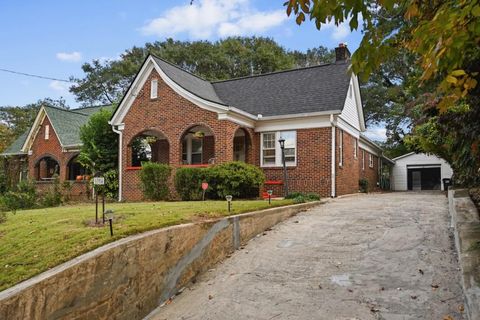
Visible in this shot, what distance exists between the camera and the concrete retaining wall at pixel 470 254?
3178mm

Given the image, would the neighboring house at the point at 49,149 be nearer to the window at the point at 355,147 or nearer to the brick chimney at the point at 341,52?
the brick chimney at the point at 341,52

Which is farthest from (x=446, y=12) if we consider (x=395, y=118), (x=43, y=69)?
(x=395, y=118)

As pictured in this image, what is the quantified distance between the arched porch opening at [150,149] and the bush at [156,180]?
3.39 metres

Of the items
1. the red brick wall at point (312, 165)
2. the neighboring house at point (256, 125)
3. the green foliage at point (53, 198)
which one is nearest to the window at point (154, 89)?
the neighboring house at point (256, 125)

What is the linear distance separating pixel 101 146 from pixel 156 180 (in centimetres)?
530

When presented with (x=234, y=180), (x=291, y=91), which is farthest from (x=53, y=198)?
(x=291, y=91)

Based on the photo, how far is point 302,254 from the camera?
20.4 feet

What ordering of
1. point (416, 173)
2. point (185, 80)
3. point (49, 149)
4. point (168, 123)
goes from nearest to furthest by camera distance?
1. point (168, 123)
2. point (185, 80)
3. point (49, 149)
4. point (416, 173)

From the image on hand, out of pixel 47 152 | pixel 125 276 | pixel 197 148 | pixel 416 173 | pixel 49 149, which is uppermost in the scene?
pixel 49 149

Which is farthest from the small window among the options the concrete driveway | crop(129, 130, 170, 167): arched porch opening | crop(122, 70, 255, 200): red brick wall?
the concrete driveway

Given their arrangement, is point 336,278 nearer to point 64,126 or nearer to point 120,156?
point 120,156

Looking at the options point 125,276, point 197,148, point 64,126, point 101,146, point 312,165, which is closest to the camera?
point 125,276

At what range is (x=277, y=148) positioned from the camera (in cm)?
1571

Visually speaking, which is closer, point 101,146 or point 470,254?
point 470,254
